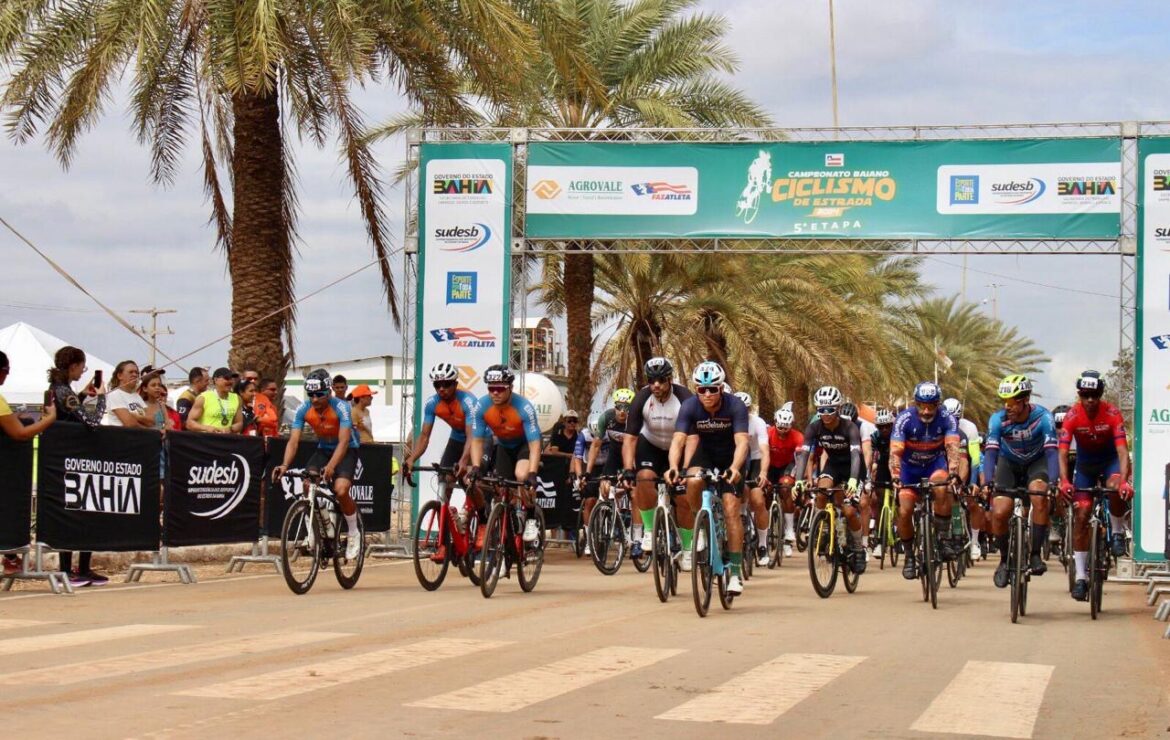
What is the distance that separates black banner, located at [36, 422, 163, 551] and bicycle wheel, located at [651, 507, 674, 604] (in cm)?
523

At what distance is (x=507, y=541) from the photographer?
14359 millimetres

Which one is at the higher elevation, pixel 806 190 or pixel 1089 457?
pixel 806 190

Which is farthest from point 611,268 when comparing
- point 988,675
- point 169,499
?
point 988,675

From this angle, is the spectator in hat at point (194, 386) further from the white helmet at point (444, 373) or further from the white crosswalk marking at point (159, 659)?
the white crosswalk marking at point (159, 659)

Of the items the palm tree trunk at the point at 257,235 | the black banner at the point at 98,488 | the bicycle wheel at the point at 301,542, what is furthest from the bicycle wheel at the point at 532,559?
the palm tree trunk at the point at 257,235

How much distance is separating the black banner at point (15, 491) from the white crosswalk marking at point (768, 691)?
23.4ft

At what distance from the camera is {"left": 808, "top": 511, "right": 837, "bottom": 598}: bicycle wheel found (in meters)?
14.6

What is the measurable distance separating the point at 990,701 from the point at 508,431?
24.3 feet

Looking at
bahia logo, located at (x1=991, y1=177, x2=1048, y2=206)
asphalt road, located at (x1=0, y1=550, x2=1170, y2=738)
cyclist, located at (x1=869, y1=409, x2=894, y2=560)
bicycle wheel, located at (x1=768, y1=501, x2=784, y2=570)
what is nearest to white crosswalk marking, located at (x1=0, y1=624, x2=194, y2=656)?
asphalt road, located at (x1=0, y1=550, x2=1170, y2=738)

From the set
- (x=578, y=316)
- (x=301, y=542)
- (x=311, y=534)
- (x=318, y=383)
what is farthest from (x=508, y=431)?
(x=578, y=316)

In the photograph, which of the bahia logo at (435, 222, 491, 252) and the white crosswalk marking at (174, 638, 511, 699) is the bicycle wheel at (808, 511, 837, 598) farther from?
the bahia logo at (435, 222, 491, 252)

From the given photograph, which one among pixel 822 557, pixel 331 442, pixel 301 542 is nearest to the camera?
pixel 301 542

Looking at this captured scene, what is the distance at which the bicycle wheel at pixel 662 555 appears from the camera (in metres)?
13.3

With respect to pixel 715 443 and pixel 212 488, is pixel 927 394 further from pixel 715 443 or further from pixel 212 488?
pixel 212 488
